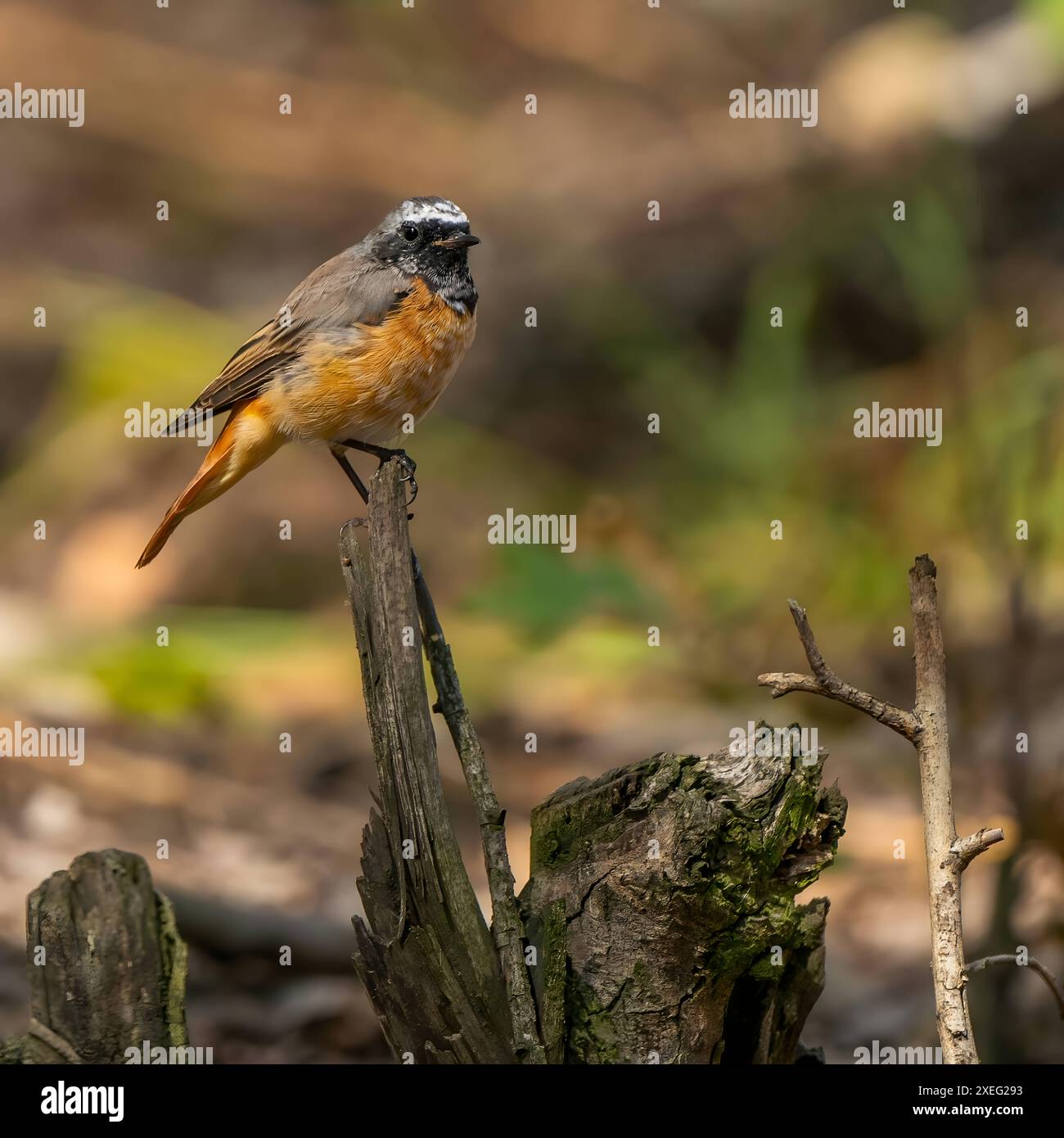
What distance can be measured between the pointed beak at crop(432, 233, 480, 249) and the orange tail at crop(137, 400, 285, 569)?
900mm

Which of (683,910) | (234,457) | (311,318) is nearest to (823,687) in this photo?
(683,910)

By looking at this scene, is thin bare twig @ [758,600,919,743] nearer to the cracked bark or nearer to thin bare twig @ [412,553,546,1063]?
the cracked bark

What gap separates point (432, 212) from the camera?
5008 millimetres

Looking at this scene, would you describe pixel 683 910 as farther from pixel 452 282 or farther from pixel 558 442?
pixel 558 442

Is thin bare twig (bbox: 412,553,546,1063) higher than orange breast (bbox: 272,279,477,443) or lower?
lower

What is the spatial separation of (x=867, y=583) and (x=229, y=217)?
8.74 metres

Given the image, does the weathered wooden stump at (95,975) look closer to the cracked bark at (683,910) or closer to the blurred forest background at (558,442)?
the cracked bark at (683,910)

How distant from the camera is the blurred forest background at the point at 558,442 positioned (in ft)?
20.1

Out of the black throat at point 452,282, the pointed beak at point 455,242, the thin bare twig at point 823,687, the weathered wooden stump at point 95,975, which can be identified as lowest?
the weathered wooden stump at point 95,975

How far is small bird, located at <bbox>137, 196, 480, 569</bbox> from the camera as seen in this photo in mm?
4797

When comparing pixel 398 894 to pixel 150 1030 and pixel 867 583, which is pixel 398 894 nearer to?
pixel 150 1030

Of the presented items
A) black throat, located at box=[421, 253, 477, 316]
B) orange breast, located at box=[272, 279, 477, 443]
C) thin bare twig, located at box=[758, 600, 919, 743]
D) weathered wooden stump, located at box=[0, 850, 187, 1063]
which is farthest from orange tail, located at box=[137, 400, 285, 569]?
thin bare twig, located at box=[758, 600, 919, 743]

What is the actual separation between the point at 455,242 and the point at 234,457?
1135 mm

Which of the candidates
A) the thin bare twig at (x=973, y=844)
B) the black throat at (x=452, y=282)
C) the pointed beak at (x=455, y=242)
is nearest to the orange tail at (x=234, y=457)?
the black throat at (x=452, y=282)
